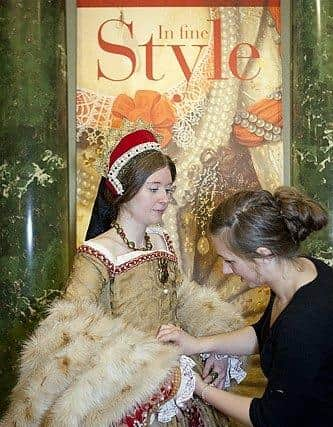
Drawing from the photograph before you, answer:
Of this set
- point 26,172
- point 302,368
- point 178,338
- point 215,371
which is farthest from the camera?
point 26,172

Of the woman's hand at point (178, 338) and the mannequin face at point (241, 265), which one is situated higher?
the mannequin face at point (241, 265)

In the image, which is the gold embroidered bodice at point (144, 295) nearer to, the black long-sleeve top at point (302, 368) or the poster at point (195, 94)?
the black long-sleeve top at point (302, 368)

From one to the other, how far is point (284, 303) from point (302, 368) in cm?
23

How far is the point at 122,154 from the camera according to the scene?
1.92 meters

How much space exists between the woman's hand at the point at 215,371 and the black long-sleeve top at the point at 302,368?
1.19ft

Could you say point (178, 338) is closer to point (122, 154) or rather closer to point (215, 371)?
point (215, 371)

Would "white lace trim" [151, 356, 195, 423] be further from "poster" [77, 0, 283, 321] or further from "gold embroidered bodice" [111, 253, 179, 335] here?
"poster" [77, 0, 283, 321]

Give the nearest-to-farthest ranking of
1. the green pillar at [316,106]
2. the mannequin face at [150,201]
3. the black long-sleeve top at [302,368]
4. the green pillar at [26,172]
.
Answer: the black long-sleeve top at [302,368], the mannequin face at [150,201], the green pillar at [26,172], the green pillar at [316,106]

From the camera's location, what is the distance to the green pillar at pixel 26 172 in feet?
8.60

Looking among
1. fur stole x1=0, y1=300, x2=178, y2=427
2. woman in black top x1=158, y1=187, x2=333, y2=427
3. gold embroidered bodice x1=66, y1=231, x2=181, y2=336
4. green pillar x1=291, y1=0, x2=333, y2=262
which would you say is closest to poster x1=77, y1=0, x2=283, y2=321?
green pillar x1=291, y1=0, x2=333, y2=262

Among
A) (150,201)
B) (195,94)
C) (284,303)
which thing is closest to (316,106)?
(195,94)

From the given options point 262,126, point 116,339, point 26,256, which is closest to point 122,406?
point 116,339

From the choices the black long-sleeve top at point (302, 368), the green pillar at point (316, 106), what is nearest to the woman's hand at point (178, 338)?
the black long-sleeve top at point (302, 368)

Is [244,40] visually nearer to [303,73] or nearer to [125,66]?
[303,73]
